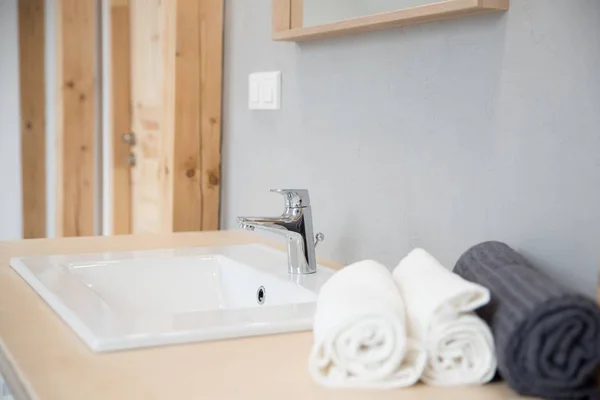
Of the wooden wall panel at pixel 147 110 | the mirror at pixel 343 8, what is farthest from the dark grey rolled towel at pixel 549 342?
the wooden wall panel at pixel 147 110

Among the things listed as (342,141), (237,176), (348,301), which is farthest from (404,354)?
(237,176)

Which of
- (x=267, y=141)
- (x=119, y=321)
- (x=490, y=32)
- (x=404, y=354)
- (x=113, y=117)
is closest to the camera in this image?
(x=404, y=354)

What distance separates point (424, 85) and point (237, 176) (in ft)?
2.52

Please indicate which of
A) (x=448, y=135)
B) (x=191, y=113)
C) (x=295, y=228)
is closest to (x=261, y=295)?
(x=295, y=228)

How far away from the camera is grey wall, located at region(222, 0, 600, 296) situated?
965 mm

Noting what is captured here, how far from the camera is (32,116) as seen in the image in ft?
11.6

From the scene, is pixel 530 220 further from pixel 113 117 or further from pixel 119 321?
→ pixel 113 117

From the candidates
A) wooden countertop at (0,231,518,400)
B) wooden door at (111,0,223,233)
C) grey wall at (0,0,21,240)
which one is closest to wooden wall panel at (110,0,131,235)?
wooden door at (111,0,223,233)

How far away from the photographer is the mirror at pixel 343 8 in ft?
4.09

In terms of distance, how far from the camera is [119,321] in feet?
3.18

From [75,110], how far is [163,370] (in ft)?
7.69

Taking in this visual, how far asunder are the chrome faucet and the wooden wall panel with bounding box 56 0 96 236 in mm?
1841

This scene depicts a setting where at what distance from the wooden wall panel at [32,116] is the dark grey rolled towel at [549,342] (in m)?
3.14

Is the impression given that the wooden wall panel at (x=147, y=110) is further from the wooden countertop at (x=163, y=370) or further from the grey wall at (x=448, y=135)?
the wooden countertop at (x=163, y=370)
